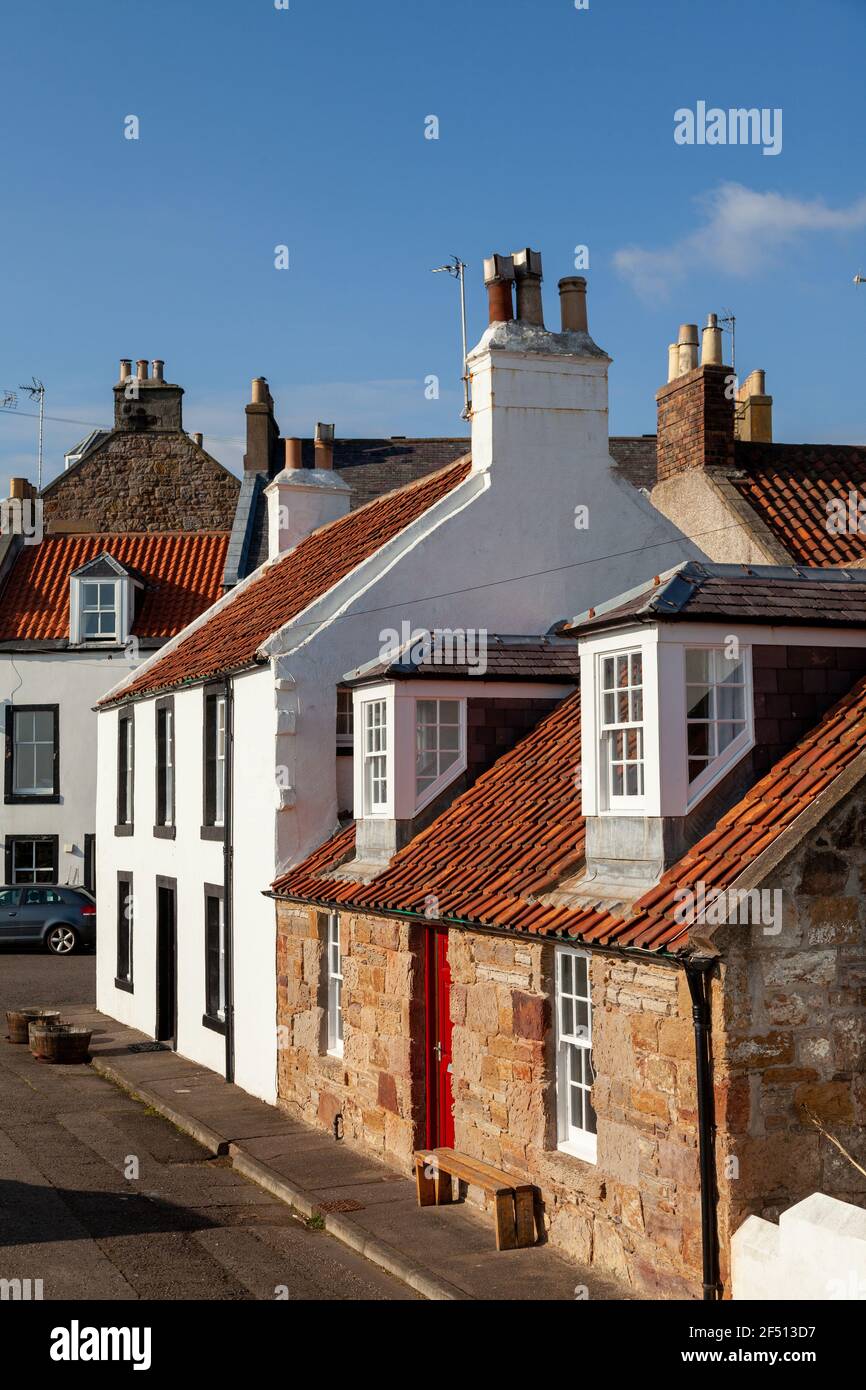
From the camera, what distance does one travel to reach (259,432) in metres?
37.2

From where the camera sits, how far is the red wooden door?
42.2 ft

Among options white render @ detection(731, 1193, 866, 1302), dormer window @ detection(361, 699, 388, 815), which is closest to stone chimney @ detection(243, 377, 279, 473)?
dormer window @ detection(361, 699, 388, 815)

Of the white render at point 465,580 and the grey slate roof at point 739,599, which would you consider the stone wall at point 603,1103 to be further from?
the white render at point 465,580

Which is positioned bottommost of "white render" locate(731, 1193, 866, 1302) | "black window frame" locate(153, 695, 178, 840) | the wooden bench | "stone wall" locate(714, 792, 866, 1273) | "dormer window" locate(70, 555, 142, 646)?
the wooden bench

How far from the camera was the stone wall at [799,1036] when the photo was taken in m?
8.58

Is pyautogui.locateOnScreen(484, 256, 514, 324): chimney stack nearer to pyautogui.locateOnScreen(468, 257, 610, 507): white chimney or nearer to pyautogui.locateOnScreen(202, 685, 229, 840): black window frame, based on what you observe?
pyautogui.locateOnScreen(468, 257, 610, 507): white chimney

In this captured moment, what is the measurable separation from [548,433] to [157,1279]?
10.2m

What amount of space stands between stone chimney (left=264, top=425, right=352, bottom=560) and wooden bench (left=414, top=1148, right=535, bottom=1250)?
13.4 meters

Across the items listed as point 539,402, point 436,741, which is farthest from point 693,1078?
point 539,402

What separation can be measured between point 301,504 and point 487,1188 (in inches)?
592

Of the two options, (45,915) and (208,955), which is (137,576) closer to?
(45,915)

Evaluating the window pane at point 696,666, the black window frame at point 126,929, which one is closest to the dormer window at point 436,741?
the window pane at point 696,666

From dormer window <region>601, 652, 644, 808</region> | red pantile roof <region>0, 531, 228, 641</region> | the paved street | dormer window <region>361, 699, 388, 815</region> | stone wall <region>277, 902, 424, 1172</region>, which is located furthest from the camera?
red pantile roof <region>0, 531, 228, 641</region>
